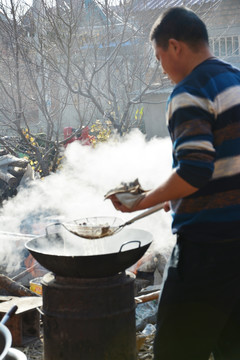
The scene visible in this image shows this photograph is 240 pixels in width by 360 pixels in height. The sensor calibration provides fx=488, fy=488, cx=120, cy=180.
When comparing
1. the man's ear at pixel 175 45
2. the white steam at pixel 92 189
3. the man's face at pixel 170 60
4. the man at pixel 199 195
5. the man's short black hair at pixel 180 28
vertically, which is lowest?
the white steam at pixel 92 189

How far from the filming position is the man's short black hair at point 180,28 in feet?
7.44

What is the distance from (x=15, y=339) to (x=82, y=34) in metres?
6.76

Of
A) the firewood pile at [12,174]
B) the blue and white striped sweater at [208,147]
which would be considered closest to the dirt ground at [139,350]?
the blue and white striped sweater at [208,147]

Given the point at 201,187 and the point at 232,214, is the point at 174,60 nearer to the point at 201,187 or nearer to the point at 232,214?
the point at 201,187

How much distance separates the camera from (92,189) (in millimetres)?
7086

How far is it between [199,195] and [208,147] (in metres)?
0.29

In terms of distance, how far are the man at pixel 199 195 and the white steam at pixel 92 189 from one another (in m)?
2.97

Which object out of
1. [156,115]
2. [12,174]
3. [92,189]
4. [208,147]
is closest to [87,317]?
[208,147]

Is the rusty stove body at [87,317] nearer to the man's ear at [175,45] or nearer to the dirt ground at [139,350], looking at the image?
the dirt ground at [139,350]

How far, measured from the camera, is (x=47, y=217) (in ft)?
22.6

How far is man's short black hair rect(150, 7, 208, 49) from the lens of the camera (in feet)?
7.44

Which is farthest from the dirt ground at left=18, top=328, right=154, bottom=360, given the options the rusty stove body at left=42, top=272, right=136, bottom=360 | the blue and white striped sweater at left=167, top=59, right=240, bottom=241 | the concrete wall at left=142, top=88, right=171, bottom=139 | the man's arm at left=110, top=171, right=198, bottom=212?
the concrete wall at left=142, top=88, right=171, bottom=139

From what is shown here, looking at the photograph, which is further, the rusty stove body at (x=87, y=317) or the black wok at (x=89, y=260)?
the rusty stove body at (x=87, y=317)

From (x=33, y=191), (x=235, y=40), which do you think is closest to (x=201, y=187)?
(x=33, y=191)
